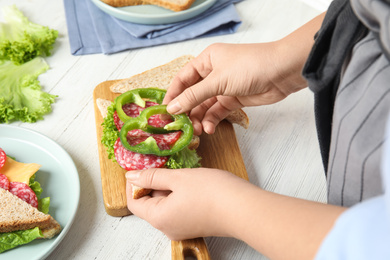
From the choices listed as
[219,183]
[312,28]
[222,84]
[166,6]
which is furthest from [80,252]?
[166,6]

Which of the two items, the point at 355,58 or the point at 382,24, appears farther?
the point at 355,58

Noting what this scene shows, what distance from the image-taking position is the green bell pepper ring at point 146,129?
1.53m

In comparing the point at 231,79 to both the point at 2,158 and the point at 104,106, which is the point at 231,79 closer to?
the point at 104,106

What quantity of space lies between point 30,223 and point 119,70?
3.15 ft

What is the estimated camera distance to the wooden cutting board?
1.43 meters

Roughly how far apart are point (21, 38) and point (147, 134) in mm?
964

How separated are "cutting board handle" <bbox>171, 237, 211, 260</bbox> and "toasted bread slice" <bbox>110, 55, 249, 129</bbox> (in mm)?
604

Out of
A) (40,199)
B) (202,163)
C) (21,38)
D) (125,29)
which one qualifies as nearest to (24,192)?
(40,199)

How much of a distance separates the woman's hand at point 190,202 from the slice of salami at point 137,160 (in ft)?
0.18

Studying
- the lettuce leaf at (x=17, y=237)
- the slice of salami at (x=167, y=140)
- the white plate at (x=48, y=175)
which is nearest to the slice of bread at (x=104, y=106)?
the slice of salami at (x=167, y=140)

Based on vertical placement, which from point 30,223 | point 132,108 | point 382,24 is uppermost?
point 382,24

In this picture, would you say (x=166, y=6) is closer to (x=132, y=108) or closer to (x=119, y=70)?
(x=119, y=70)

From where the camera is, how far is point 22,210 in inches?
55.6

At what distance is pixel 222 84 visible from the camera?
1.58 metres
